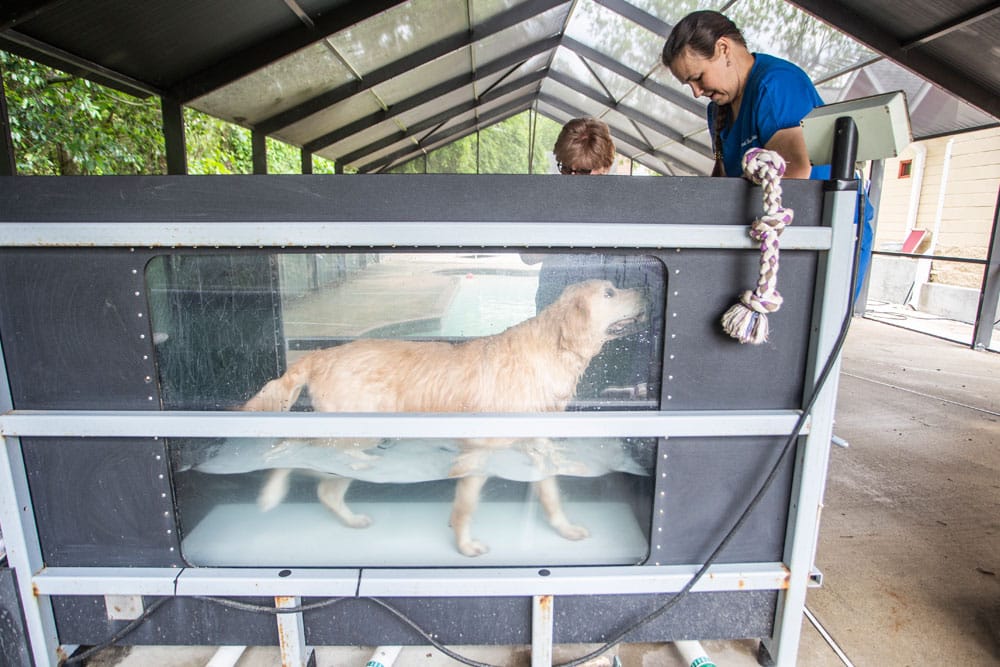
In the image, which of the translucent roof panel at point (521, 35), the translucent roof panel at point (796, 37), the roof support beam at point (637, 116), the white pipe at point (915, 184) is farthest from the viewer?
the white pipe at point (915, 184)

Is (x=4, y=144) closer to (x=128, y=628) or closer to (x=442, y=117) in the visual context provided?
(x=128, y=628)

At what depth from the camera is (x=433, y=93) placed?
8594 mm

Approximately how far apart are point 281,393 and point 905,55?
21.1 ft

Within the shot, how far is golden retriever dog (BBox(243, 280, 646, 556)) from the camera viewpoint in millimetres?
1598

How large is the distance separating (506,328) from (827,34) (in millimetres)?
6187

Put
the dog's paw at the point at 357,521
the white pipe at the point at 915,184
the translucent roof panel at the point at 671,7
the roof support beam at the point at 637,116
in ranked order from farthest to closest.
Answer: the white pipe at the point at 915,184 → the roof support beam at the point at 637,116 → the translucent roof panel at the point at 671,7 → the dog's paw at the point at 357,521

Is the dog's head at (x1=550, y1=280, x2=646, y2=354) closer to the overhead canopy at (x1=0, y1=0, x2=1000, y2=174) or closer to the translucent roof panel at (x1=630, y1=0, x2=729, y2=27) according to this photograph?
the overhead canopy at (x1=0, y1=0, x2=1000, y2=174)

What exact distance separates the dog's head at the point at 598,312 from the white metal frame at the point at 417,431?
17 cm

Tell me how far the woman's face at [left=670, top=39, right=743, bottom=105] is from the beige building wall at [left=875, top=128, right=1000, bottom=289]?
401 inches

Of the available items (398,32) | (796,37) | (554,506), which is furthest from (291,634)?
(796,37)

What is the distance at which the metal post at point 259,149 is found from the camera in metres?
6.10

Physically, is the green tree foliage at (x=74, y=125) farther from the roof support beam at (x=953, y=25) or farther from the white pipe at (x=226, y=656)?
the roof support beam at (x=953, y=25)

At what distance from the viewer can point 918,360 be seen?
5949 millimetres

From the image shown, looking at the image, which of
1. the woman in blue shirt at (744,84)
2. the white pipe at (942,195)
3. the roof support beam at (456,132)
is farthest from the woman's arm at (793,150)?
the white pipe at (942,195)
